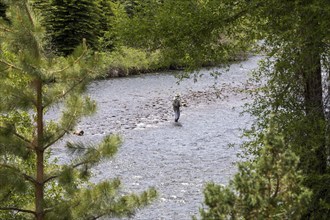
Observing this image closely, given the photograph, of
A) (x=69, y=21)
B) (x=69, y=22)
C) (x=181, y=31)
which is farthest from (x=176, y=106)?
(x=69, y=21)

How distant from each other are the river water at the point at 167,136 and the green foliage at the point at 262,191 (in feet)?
15.4

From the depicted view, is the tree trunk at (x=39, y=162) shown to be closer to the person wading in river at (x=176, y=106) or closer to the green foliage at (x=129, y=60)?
the person wading in river at (x=176, y=106)

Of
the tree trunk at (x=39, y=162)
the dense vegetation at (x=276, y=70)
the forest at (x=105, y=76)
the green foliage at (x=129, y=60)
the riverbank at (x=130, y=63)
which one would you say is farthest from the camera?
the green foliage at (x=129, y=60)

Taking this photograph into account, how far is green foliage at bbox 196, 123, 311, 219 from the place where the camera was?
3871mm

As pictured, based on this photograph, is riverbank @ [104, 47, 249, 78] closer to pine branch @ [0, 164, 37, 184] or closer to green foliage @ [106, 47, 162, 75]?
green foliage @ [106, 47, 162, 75]

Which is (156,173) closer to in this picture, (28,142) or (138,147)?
(138,147)

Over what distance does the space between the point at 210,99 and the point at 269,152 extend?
2312 cm

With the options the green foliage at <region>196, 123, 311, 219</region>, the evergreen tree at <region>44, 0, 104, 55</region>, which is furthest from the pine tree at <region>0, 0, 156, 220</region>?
the evergreen tree at <region>44, 0, 104, 55</region>

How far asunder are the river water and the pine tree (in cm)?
70

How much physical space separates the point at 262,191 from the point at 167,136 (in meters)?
16.7

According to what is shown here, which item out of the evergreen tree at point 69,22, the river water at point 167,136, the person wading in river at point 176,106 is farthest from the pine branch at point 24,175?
the evergreen tree at point 69,22

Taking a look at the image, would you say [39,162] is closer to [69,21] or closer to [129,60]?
[129,60]

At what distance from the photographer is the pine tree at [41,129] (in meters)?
7.39

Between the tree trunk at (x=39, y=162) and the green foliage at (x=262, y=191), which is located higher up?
the green foliage at (x=262, y=191)
